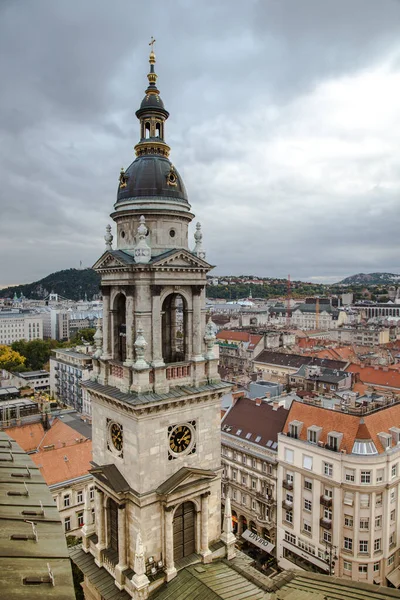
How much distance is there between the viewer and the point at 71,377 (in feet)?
325

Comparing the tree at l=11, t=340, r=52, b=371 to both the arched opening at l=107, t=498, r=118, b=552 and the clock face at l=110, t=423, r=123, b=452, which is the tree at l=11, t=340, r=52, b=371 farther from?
the clock face at l=110, t=423, r=123, b=452

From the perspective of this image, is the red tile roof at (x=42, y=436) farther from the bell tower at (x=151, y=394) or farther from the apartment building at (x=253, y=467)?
the bell tower at (x=151, y=394)

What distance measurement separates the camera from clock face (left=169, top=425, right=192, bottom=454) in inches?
851

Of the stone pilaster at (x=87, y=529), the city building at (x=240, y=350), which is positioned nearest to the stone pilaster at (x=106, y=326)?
the stone pilaster at (x=87, y=529)

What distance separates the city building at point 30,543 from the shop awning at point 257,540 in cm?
3714

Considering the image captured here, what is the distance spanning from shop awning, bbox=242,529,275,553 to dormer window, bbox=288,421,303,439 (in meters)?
12.3

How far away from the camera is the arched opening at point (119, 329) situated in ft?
77.9

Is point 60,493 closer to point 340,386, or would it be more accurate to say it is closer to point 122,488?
point 122,488

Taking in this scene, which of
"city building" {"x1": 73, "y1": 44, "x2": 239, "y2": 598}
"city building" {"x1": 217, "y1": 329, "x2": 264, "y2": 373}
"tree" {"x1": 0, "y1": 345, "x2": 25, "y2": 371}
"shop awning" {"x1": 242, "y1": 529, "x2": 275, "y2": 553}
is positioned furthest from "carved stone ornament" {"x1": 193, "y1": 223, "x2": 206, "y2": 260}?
"tree" {"x1": 0, "y1": 345, "x2": 25, "y2": 371}

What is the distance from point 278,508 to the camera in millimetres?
46031

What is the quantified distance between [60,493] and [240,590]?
2943cm

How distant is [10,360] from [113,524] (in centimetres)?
12504

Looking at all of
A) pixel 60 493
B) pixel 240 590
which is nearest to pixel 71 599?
pixel 240 590

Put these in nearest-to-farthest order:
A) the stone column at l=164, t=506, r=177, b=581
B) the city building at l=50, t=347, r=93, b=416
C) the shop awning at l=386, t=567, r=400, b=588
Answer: the stone column at l=164, t=506, r=177, b=581 → the shop awning at l=386, t=567, r=400, b=588 → the city building at l=50, t=347, r=93, b=416
